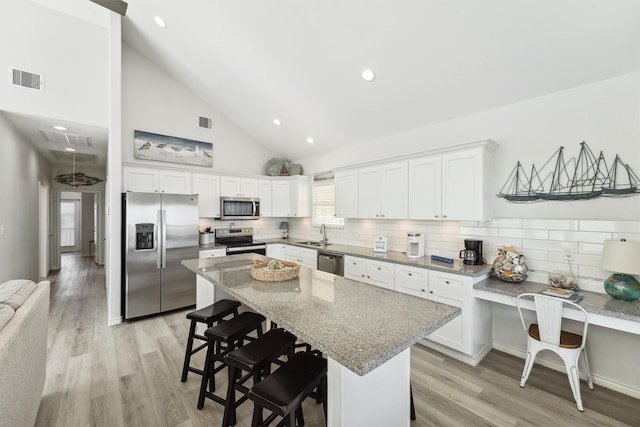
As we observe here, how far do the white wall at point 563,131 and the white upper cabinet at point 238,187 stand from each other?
133 inches

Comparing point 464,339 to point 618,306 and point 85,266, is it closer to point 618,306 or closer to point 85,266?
point 618,306

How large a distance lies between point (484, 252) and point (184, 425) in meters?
3.31

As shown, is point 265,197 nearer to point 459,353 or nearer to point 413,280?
point 413,280

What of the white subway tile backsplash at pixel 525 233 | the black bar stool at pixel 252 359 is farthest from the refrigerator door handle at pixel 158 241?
the white subway tile backsplash at pixel 525 233

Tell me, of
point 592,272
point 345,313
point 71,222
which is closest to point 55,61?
point 345,313

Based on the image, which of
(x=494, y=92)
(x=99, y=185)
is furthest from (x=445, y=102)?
(x=99, y=185)

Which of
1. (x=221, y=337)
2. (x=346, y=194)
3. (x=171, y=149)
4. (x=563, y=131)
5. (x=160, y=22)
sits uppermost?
(x=160, y=22)

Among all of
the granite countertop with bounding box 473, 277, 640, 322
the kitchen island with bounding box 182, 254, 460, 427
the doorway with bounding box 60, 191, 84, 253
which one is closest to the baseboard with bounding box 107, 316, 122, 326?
the kitchen island with bounding box 182, 254, 460, 427

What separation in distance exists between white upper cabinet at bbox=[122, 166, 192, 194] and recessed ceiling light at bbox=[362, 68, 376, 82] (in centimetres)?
326

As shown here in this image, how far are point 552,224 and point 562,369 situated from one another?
54.8 inches

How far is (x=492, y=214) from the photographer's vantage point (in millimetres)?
3191

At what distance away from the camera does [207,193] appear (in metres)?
4.93

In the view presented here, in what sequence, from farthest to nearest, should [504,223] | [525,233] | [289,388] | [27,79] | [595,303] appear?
[27,79], [504,223], [525,233], [595,303], [289,388]

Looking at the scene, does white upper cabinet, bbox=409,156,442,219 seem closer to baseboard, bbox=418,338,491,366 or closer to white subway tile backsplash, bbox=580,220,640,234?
white subway tile backsplash, bbox=580,220,640,234
